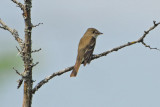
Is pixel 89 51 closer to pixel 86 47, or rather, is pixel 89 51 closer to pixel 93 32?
pixel 86 47

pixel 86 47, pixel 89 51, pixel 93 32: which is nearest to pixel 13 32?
pixel 89 51

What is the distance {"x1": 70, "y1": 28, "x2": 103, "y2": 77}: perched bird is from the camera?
939 cm

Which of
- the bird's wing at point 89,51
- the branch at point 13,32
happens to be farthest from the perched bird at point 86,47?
the branch at point 13,32

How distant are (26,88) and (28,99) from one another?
0.18m

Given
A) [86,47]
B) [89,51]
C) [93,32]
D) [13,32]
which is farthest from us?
[93,32]

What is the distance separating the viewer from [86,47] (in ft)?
33.7

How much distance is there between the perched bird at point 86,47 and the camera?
9.39m

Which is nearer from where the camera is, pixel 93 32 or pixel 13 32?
pixel 13 32

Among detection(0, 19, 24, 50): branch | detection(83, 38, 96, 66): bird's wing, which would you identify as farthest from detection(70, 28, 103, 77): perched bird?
detection(0, 19, 24, 50): branch

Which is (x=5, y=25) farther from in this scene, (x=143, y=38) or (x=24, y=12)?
(x=143, y=38)

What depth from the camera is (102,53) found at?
276 inches

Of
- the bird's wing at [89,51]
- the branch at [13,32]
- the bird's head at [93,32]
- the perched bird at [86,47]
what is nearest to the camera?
the branch at [13,32]

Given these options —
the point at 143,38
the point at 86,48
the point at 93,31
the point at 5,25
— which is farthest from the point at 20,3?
the point at 93,31

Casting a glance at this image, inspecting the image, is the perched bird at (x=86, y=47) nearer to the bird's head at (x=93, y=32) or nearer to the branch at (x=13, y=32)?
the bird's head at (x=93, y=32)
